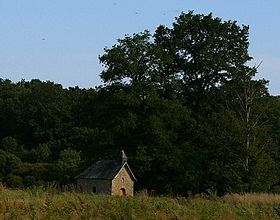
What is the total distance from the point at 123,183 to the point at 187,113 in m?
6.62

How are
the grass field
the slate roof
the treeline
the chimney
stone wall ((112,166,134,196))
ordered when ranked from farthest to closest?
the slate roof < stone wall ((112,166,134,196)) < the chimney < the treeline < the grass field

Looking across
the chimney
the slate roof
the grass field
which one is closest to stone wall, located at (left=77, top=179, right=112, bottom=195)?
the slate roof

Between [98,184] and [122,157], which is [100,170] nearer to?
[98,184]

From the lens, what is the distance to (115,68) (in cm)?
4134

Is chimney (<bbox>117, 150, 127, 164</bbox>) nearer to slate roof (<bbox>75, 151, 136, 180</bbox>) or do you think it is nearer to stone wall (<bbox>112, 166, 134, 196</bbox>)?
stone wall (<bbox>112, 166, 134, 196</bbox>)

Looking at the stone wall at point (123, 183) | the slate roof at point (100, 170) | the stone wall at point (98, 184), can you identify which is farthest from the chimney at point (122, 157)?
the stone wall at point (98, 184)

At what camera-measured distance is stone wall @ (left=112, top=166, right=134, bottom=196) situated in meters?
40.4

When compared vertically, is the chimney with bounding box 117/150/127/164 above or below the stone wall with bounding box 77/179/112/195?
above

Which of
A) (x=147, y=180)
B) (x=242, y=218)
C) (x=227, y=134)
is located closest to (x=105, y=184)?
(x=147, y=180)

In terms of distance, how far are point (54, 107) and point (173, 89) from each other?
38609mm

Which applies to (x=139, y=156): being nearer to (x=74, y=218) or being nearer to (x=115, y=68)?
(x=115, y=68)

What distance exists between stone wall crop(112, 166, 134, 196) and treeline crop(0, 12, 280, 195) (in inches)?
29.5

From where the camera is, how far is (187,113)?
40094 millimetres

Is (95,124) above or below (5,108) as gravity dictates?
below
